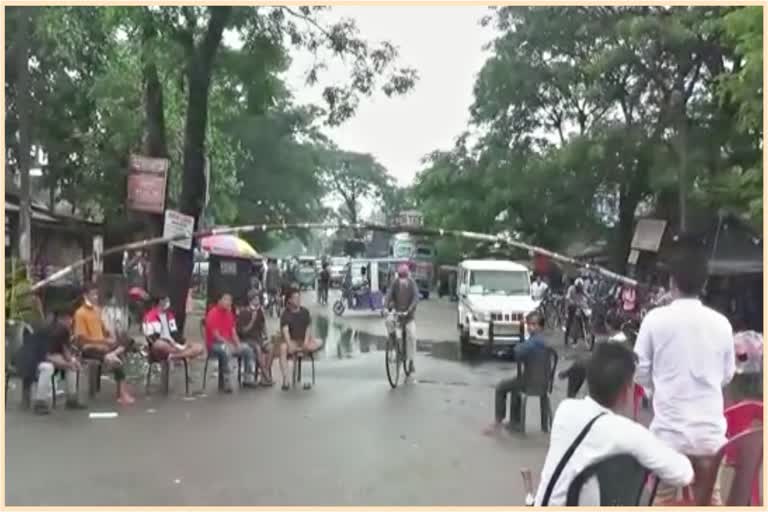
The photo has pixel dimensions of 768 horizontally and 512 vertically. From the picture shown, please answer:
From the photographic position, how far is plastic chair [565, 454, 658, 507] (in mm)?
4074

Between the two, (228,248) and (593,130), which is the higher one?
(593,130)

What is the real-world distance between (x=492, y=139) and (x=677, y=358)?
33.5 m

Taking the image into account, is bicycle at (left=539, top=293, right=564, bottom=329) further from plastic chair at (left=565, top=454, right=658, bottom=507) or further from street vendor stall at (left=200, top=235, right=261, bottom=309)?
plastic chair at (left=565, top=454, right=658, bottom=507)

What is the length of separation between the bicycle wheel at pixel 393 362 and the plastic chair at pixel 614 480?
33.7 feet

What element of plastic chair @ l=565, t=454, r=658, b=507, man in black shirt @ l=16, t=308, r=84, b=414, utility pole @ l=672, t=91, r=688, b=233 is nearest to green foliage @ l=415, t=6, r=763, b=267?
utility pole @ l=672, t=91, r=688, b=233

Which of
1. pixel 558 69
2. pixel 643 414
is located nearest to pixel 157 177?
pixel 643 414

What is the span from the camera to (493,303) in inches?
843

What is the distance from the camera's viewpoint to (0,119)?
928cm

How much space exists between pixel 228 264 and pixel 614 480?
25.9 metres

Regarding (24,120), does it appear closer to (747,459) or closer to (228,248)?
(228,248)

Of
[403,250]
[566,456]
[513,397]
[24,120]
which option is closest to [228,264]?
[24,120]

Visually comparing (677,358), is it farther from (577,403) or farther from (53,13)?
(53,13)

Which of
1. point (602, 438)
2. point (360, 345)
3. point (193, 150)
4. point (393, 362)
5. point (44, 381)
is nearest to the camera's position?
point (602, 438)

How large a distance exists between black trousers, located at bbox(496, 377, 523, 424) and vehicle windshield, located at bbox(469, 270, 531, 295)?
11355 mm
